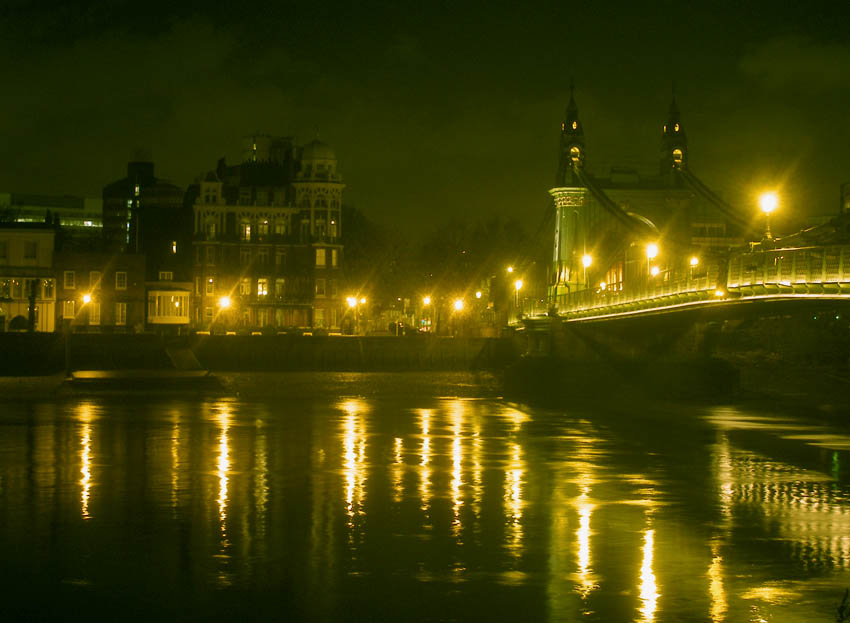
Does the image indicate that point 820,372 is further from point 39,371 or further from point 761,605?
point 761,605

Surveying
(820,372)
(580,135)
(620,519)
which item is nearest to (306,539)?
(620,519)

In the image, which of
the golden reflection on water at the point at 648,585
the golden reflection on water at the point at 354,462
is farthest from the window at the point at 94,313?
the golden reflection on water at the point at 648,585

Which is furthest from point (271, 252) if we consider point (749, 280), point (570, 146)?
point (749, 280)

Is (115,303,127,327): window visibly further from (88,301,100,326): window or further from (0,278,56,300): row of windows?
(0,278,56,300): row of windows

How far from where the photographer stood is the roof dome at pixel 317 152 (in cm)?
11944

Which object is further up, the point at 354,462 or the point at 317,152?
the point at 317,152

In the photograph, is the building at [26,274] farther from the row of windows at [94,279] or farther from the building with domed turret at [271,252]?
the building with domed turret at [271,252]

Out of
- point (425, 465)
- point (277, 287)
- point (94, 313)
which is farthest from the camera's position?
point (277, 287)

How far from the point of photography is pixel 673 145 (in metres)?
92.4

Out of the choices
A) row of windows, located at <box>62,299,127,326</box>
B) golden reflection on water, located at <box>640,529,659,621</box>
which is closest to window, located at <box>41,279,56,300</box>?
row of windows, located at <box>62,299,127,326</box>

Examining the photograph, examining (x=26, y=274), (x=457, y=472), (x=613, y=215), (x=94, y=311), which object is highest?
(x=613, y=215)

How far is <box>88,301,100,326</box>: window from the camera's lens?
363 ft

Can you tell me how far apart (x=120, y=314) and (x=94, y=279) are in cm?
395

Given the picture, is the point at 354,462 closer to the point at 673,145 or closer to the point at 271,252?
the point at 673,145
